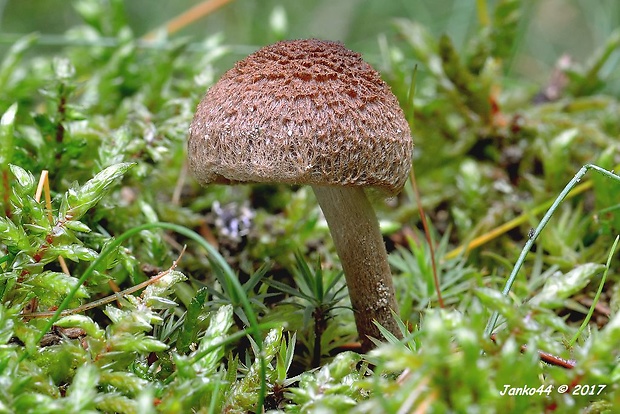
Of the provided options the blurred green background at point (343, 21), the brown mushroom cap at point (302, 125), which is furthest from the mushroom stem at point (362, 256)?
the blurred green background at point (343, 21)

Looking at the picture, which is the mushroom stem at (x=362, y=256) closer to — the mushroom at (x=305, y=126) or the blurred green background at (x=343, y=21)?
the mushroom at (x=305, y=126)

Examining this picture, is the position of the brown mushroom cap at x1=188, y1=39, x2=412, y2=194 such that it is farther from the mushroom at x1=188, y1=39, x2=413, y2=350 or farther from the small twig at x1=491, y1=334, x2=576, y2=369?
the small twig at x1=491, y1=334, x2=576, y2=369

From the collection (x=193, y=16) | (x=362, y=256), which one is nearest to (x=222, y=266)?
(x=362, y=256)

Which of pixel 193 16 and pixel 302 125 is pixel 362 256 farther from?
pixel 193 16

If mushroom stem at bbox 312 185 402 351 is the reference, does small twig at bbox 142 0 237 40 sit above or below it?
above

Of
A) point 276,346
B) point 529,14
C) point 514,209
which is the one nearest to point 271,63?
point 276,346

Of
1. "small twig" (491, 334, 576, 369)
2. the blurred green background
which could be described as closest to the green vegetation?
"small twig" (491, 334, 576, 369)
